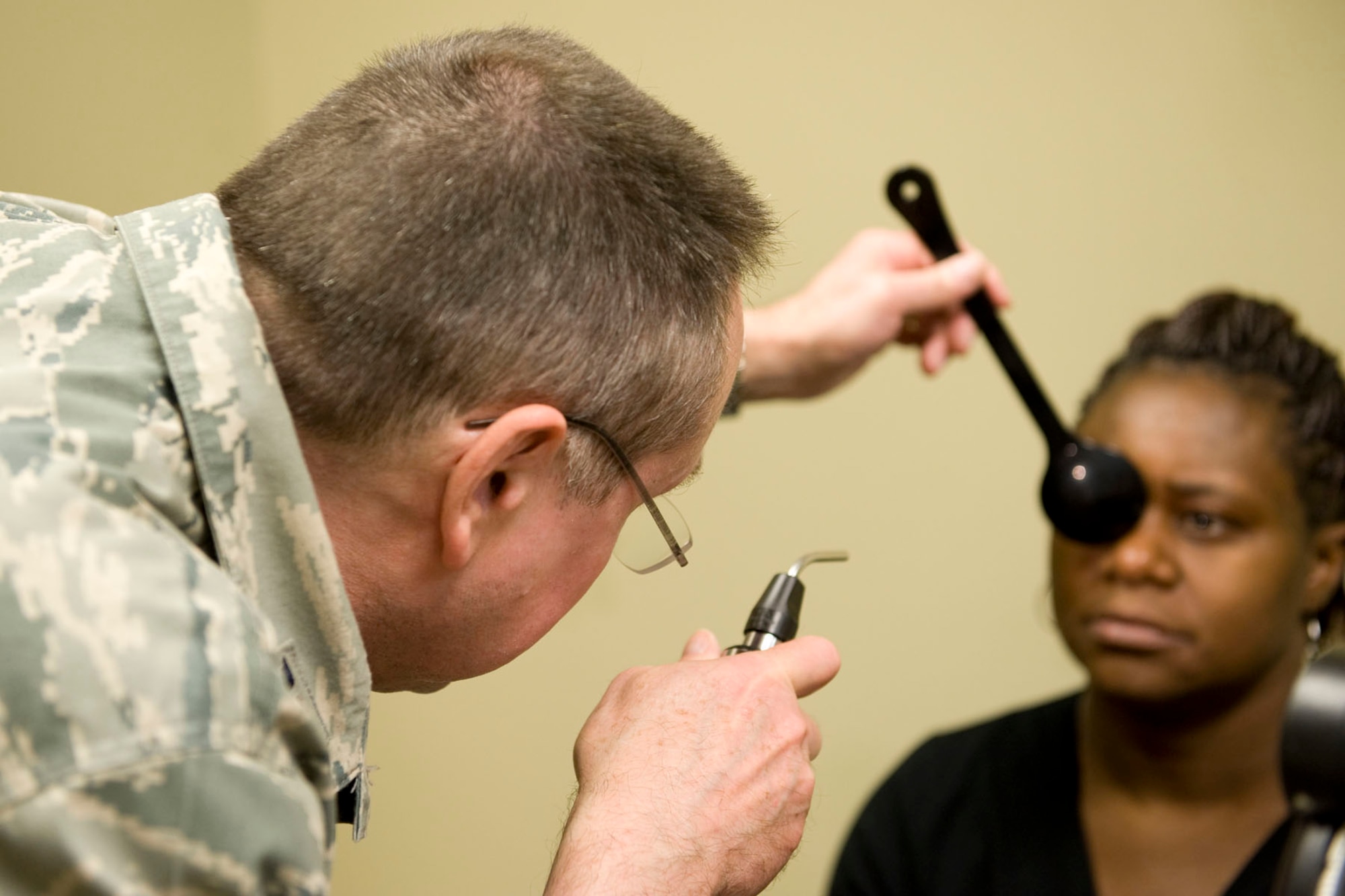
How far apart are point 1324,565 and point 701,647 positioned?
715 millimetres

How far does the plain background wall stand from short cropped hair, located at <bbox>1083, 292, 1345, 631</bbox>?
0.21 metres

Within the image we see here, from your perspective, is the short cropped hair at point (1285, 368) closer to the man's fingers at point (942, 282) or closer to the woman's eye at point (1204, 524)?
the woman's eye at point (1204, 524)

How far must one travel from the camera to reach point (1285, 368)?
1.15 m

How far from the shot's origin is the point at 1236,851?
43.8 inches

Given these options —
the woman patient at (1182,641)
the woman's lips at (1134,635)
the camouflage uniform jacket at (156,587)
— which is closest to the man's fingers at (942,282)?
the woman patient at (1182,641)

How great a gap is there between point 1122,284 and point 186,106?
1.02m

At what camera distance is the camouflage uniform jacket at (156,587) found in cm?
43

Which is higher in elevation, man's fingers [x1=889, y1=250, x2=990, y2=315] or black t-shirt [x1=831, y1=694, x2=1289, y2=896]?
man's fingers [x1=889, y1=250, x2=990, y2=315]

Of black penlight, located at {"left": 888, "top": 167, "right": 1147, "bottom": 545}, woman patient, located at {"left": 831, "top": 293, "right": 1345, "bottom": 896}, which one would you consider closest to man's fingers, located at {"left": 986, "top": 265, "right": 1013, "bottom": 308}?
black penlight, located at {"left": 888, "top": 167, "right": 1147, "bottom": 545}

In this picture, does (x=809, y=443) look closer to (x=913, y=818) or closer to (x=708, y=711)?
(x=913, y=818)

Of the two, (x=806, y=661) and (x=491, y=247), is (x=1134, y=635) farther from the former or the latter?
(x=491, y=247)

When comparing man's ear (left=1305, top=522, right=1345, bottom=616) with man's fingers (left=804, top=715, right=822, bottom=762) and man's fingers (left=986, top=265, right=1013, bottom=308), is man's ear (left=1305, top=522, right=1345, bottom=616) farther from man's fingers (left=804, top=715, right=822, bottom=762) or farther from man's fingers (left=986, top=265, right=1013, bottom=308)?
man's fingers (left=804, top=715, right=822, bottom=762)

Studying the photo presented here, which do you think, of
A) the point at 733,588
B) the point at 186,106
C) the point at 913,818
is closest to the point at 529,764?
the point at 733,588

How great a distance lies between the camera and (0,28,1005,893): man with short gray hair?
17.6 inches
